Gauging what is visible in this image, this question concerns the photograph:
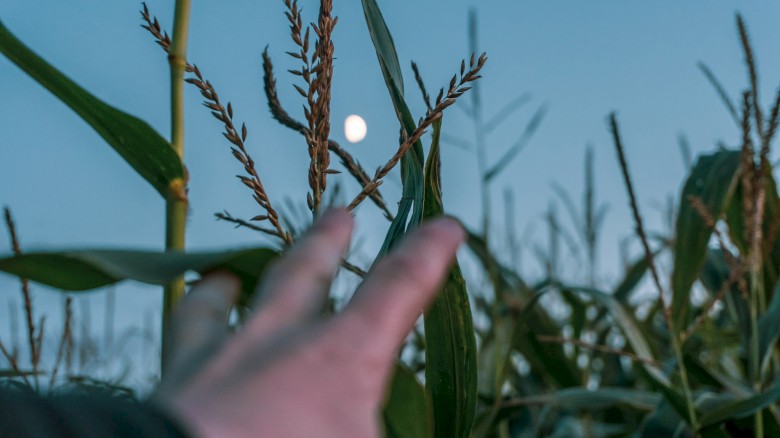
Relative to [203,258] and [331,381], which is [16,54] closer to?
[203,258]

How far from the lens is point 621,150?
37.2 inches

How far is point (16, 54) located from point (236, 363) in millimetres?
396

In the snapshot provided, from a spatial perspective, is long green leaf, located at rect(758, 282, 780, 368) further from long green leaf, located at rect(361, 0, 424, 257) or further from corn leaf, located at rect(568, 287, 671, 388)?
long green leaf, located at rect(361, 0, 424, 257)

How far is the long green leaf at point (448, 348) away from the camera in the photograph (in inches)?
22.5

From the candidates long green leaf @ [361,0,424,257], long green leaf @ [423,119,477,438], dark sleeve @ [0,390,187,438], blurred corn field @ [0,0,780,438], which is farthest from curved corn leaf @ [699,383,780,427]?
dark sleeve @ [0,390,187,438]

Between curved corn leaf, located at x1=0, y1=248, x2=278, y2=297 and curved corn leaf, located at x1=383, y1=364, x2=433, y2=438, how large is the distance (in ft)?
0.52

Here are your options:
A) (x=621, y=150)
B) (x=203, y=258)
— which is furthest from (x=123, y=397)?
(x=621, y=150)

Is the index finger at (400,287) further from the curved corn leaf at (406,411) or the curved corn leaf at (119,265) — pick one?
the curved corn leaf at (406,411)

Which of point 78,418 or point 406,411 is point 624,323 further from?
point 78,418

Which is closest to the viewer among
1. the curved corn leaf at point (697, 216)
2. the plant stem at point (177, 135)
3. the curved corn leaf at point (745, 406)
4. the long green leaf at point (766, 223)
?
the plant stem at point (177, 135)

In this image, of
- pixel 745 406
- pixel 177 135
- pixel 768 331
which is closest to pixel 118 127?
pixel 177 135

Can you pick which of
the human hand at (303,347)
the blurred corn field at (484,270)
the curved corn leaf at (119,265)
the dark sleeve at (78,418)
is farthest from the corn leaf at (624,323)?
the dark sleeve at (78,418)

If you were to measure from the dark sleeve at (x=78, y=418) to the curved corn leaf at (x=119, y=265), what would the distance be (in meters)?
0.17

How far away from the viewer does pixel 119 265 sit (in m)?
0.42
